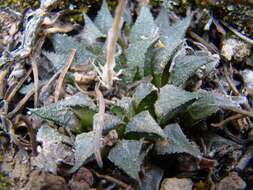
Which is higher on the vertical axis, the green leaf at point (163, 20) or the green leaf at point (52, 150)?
the green leaf at point (163, 20)

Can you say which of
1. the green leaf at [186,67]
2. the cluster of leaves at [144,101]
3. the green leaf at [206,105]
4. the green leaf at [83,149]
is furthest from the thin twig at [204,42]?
the green leaf at [83,149]

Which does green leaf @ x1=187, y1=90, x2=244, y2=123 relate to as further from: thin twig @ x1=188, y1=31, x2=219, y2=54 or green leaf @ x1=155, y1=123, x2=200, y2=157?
thin twig @ x1=188, y1=31, x2=219, y2=54

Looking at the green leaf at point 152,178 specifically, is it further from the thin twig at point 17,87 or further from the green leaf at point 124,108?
the thin twig at point 17,87

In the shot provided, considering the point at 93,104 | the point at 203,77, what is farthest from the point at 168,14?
the point at 93,104

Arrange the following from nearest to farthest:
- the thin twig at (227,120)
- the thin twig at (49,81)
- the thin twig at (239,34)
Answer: the thin twig at (227,120) → the thin twig at (49,81) → the thin twig at (239,34)


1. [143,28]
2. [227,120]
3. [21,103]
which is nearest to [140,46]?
[143,28]

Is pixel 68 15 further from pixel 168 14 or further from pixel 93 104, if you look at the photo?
pixel 93 104

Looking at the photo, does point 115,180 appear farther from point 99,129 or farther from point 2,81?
point 2,81

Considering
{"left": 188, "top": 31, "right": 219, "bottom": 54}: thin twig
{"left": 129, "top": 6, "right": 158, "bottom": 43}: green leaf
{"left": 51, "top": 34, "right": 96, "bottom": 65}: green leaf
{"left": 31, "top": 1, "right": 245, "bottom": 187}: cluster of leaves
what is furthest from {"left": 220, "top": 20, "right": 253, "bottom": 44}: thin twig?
{"left": 51, "top": 34, "right": 96, "bottom": 65}: green leaf
